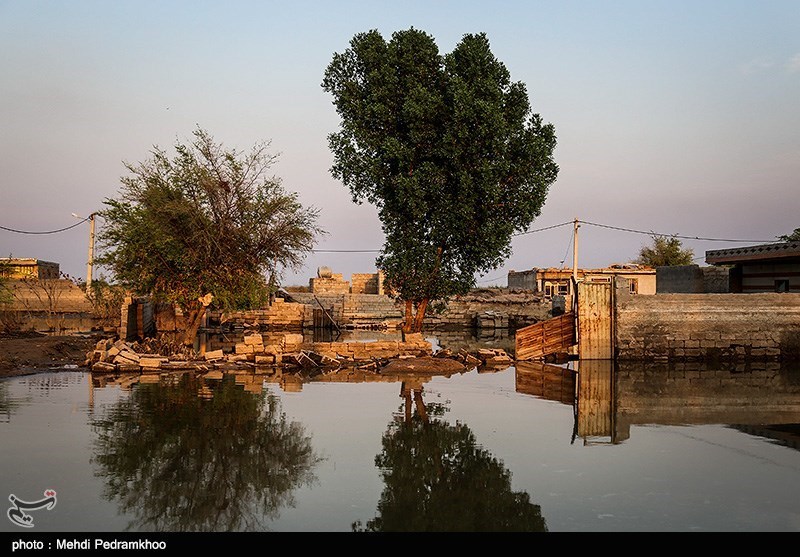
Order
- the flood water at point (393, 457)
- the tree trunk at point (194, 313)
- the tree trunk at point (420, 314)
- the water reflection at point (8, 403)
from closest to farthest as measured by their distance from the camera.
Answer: the flood water at point (393, 457)
the water reflection at point (8, 403)
the tree trunk at point (194, 313)
the tree trunk at point (420, 314)

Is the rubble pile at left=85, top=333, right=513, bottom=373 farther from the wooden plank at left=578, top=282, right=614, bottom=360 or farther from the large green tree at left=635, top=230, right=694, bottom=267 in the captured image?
the large green tree at left=635, top=230, right=694, bottom=267

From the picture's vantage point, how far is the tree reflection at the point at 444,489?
6527 millimetres

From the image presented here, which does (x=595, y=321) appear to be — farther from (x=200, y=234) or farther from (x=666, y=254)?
(x=666, y=254)

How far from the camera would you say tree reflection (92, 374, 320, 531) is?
22.2 feet

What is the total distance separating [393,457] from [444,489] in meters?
1.63

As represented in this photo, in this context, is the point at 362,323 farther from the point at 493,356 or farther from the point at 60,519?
the point at 60,519

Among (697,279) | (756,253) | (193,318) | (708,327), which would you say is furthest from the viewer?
(697,279)

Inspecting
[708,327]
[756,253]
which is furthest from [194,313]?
[756,253]

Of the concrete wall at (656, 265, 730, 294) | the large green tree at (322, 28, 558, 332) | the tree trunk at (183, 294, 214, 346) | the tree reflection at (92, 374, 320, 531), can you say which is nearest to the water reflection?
the tree reflection at (92, 374, 320, 531)

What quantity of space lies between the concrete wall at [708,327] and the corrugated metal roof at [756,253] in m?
4.27

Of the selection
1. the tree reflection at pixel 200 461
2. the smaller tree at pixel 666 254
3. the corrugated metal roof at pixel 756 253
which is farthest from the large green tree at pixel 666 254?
the tree reflection at pixel 200 461

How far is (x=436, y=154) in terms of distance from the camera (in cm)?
2366

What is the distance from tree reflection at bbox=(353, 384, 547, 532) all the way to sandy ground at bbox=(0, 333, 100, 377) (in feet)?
39.7

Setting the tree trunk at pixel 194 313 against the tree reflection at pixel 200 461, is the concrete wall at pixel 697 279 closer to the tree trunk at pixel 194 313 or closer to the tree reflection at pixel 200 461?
the tree trunk at pixel 194 313
